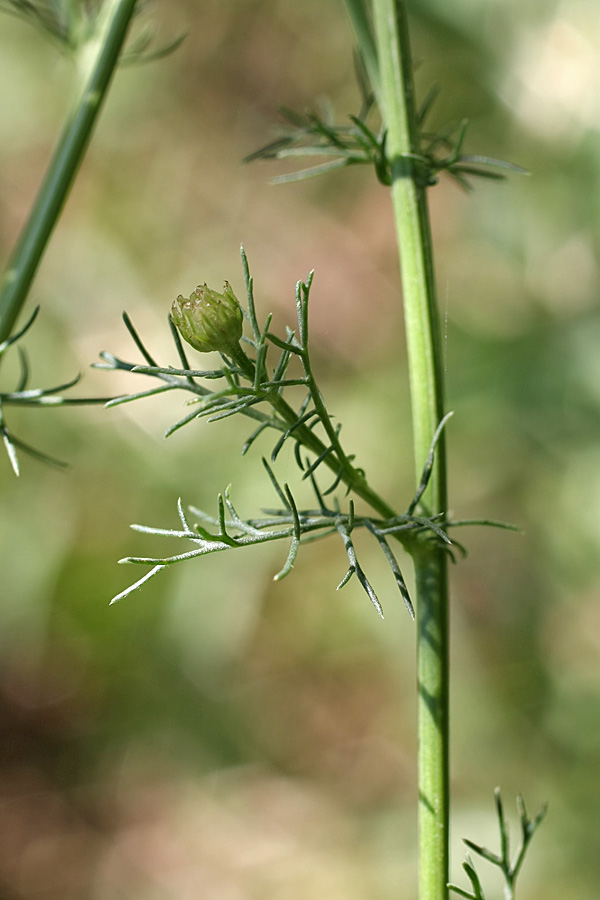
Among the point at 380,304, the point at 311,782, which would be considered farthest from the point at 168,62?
the point at 311,782

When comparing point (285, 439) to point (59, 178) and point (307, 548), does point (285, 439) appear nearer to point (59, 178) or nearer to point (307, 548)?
point (59, 178)

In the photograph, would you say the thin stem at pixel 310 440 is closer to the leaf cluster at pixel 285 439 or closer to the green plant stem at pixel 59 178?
the leaf cluster at pixel 285 439

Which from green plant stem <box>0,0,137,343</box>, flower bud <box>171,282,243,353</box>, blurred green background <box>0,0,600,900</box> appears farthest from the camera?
blurred green background <box>0,0,600,900</box>

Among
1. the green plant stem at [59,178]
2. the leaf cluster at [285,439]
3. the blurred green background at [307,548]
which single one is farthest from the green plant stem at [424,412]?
the blurred green background at [307,548]

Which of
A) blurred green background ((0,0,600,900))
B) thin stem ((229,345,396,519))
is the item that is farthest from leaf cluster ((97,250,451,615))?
blurred green background ((0,0,600,900))

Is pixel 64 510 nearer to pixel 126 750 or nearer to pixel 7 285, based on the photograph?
pixel 126 750

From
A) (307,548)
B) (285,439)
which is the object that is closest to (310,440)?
(285,439)

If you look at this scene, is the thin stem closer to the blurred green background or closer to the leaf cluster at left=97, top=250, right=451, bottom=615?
the leaf cluster at left=97, top=250, right=451, bottom=615
